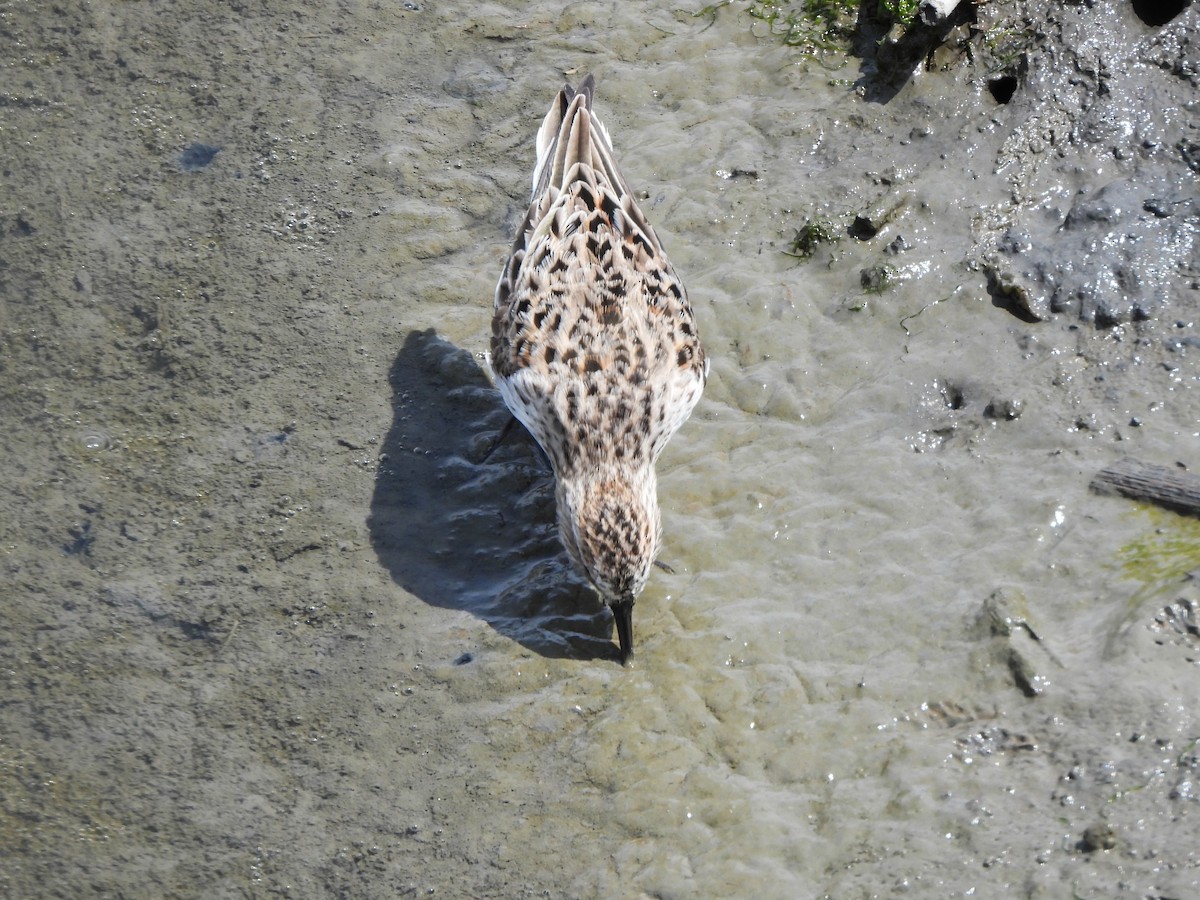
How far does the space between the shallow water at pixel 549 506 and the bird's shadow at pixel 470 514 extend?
3 centimetres

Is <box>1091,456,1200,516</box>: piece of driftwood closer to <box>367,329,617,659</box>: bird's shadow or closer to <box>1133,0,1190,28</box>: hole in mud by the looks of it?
<box>367,329,617,659</box>: bird's shadow

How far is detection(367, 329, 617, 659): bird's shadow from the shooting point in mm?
6535

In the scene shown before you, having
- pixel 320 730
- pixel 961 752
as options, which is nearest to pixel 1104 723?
pixel 961 752

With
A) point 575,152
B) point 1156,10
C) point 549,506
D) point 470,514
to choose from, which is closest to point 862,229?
point 575,152

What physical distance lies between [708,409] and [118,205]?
4608 millimetres

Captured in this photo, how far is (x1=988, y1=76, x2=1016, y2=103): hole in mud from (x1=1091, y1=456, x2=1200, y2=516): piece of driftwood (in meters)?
2.97

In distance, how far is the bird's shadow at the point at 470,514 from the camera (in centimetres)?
654

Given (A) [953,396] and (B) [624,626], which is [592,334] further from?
(A) [953,396]

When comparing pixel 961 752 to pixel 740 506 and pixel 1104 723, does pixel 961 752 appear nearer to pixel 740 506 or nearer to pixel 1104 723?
pixel 1104 723

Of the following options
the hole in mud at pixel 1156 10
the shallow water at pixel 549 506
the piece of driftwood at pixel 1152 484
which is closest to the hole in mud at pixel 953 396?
the shallow water at pixel 549 506

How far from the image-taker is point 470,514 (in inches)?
277

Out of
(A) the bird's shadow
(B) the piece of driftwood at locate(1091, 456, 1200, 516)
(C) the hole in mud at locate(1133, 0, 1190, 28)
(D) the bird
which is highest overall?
(C) the hole in mud at locate(1133, 0, 1190, 28)

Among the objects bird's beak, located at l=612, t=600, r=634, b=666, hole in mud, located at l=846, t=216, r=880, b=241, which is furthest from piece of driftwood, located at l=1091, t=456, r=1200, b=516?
bird's beak, located at l=612, t=600, r=634, b=666

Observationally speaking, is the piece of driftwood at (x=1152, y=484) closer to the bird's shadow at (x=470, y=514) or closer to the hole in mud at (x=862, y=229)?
the hole in mud at (x=862, y=229)
